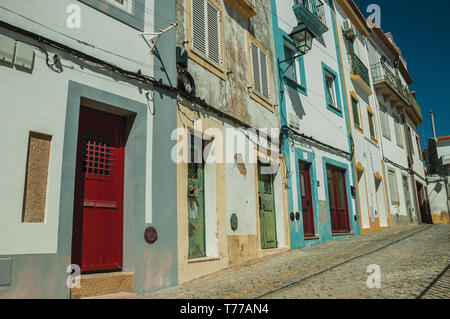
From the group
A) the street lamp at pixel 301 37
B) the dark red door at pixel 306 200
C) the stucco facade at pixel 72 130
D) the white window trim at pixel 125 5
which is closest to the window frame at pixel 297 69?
the street lamp at pixel 301 37

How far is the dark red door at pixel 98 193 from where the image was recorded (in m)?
5.31

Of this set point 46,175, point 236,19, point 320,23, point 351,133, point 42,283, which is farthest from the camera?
point 351,133

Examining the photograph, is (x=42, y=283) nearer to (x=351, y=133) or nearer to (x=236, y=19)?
(x=236, y=19)

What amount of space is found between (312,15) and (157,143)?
8901 millimetres

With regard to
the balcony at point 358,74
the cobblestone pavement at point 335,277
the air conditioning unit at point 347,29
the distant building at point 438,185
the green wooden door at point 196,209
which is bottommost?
the cobblestone pavement at point 335,277

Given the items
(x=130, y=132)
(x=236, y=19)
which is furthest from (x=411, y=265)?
(x=236, y=19)

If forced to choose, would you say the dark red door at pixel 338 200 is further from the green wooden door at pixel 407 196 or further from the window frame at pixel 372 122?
the green wooden door at pixel 407 196

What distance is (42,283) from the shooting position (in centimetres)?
433

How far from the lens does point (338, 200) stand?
1316 centimetres

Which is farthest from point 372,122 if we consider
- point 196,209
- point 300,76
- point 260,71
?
point 196,209

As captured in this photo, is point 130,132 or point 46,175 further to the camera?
point 130,132

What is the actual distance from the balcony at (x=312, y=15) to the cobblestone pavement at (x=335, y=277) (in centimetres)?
771

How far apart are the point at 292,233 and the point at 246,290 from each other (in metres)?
4.90

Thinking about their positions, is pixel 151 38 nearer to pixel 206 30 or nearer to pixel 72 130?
pixel 206 30
